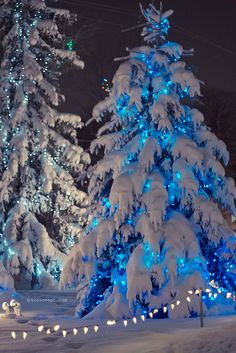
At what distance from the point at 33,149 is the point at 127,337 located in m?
12.5

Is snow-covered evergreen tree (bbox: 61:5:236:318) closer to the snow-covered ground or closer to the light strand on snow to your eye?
the light strand on snow

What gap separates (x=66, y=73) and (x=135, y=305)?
1443 cm

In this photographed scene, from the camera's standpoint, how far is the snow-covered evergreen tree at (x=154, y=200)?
12.0 m

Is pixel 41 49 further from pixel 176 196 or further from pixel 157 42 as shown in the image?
pixel 176 196

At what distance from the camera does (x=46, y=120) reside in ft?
69.7

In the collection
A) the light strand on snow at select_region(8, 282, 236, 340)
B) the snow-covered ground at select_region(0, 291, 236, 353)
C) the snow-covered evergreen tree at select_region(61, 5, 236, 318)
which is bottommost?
the snow-covered ground at select_region(0, 291, 236, 353)

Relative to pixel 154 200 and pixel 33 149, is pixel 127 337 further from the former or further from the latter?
pixel 33 149

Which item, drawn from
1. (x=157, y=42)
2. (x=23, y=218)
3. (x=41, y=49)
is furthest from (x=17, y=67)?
(x=157, y=42)

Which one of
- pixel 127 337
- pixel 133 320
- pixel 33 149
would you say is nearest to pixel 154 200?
pixel 133 320

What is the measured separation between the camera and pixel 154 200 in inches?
474

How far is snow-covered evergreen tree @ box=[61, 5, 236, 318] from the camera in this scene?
473 inches

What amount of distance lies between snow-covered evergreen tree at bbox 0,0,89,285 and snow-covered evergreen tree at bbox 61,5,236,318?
7496 millimetres

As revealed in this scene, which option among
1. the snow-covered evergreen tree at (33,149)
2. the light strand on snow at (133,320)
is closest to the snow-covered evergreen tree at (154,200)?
the light strand on snow at (133,320)

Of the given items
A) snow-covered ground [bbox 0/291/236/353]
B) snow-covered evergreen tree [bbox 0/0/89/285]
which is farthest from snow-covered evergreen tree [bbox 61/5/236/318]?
snow-covered evergreen tree [bbox 0/0/89/285]
